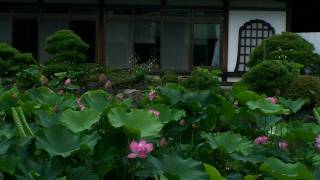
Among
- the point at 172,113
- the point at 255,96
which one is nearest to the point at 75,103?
the point at 172,113

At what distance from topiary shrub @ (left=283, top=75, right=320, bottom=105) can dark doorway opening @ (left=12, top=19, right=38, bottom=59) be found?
8088 millimetres

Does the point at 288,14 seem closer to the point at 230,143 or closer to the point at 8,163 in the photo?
the point at 230,143

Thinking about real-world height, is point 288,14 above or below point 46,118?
above

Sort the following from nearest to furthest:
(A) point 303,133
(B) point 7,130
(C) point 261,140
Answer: (B) point 7,130
(A) point 303,133
(C) point 261,140

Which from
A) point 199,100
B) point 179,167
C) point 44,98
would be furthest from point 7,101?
point 179,167

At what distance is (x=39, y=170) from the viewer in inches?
78.9

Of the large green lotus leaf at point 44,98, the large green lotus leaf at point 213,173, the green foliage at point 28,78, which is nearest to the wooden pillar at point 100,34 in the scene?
the green foliage at point 28,78

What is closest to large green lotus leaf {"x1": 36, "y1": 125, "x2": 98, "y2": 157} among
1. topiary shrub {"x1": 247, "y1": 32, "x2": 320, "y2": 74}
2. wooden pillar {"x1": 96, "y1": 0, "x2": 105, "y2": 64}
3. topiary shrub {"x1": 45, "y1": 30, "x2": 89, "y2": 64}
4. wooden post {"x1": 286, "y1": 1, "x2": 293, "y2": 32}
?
topiary shrub {"x1": 247, "y1": 32, "x2": 320, "y2": 74}

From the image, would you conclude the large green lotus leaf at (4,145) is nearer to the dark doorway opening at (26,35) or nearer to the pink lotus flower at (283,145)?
the pink lotus flower at (283,145)

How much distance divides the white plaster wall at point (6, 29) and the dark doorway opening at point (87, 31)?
58.1 inches

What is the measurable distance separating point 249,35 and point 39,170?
13.4 metres

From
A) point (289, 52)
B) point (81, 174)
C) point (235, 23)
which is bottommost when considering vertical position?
point (81, 174)

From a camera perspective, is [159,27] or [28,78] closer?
[28,78]

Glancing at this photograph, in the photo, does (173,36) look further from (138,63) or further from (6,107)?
(6,107)
